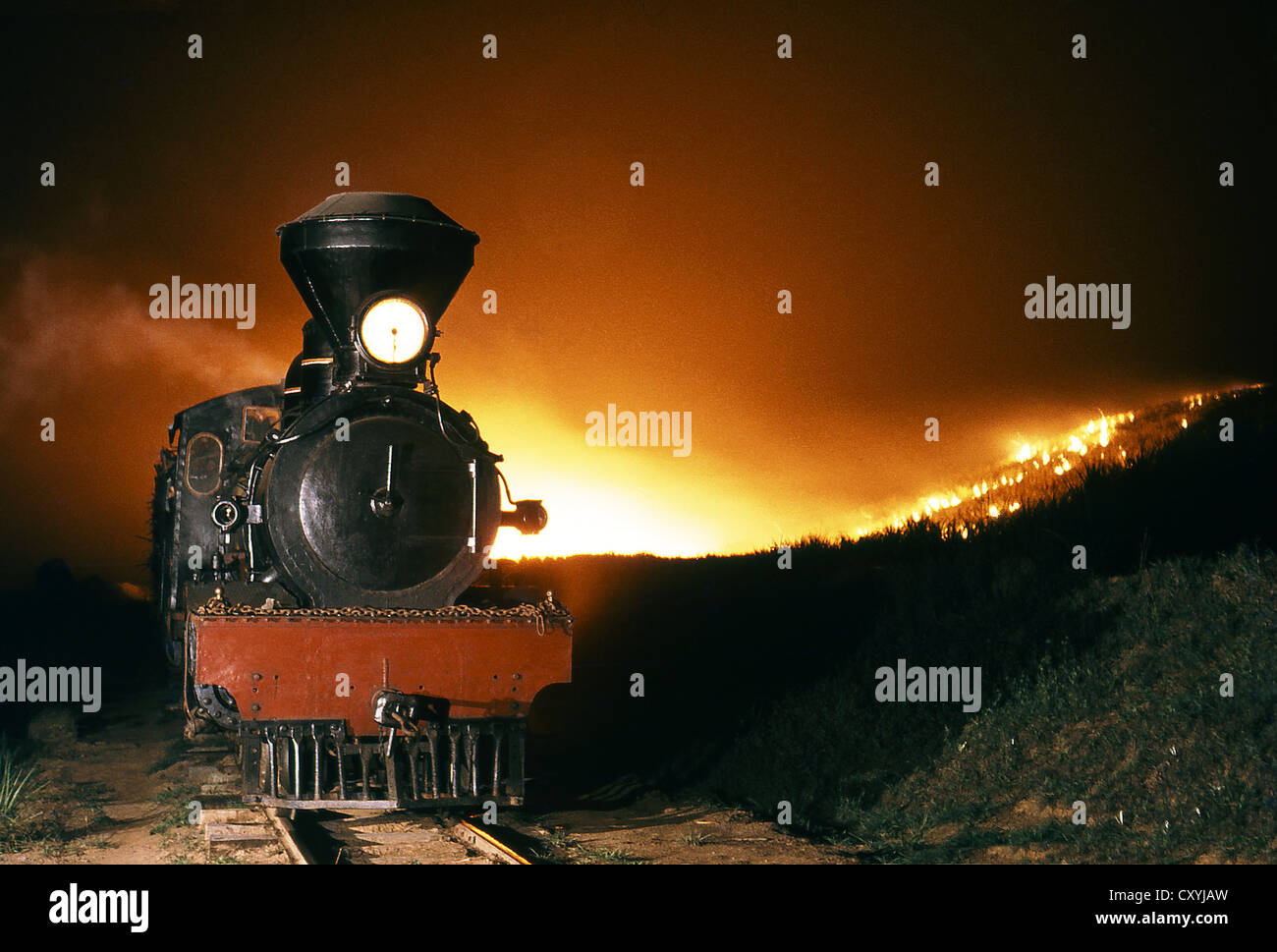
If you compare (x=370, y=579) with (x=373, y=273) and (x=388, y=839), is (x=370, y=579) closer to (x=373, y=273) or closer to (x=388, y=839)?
(x=388, y=839)

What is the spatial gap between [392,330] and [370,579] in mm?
1671

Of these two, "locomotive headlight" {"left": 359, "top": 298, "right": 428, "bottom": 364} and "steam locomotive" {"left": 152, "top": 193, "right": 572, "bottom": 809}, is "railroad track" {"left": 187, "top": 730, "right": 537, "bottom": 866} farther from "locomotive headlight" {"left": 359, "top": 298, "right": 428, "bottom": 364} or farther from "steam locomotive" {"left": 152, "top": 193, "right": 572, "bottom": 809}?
"locomotive headlight" {"left": 359, "top": 298, "right": 428, "bottom": 364}

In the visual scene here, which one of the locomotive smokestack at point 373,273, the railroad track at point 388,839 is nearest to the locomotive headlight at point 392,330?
the locomotive smokestack at point 373,273

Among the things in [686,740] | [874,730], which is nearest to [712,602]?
[686,740]

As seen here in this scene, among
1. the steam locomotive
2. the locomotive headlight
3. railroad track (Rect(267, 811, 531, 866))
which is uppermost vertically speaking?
the locomotive headlight

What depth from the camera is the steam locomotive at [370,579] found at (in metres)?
7.77

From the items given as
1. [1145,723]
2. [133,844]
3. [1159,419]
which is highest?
[1159,419]

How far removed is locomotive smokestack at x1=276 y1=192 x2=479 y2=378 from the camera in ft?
28.2

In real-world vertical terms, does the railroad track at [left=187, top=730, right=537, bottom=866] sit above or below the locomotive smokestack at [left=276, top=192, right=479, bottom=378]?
below

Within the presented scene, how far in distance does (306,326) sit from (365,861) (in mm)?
4027

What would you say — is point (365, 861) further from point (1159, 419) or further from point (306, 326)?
point (1159, 419)

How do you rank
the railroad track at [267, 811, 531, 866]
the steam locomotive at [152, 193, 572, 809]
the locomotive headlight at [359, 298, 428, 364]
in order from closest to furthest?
the railroad track at [267, 811, 531, 866]
the steam locomotive at [152, 193, 572, 809]
the locomotive headlight at [359, 298, 428, 364]

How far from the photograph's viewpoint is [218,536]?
986 cm

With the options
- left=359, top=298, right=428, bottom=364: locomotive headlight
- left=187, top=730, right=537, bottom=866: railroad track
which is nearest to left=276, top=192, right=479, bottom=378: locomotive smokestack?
left=359, top=298, right=428, bottom=364: locomotive headlight
